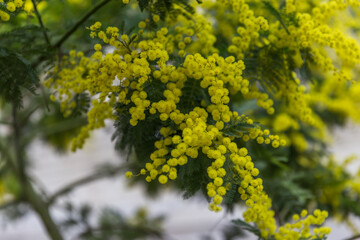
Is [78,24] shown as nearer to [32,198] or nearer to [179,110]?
[179,110]

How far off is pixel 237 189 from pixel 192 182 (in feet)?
0.26

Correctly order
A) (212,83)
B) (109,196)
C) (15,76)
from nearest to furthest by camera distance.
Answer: (212,83), (15,76), (109,196)

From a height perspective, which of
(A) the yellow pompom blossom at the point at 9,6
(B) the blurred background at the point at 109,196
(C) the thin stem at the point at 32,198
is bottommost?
(B) the blurred background at the point at 109,196

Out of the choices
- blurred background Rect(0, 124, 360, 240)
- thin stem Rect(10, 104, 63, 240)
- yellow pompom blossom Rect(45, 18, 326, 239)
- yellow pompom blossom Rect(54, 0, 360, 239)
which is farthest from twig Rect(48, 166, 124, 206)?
blurred background Rect(0, 124, 360, 240)

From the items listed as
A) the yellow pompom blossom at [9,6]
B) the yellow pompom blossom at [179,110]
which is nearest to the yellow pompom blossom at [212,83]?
the yellow pompom blossom at [179,110]

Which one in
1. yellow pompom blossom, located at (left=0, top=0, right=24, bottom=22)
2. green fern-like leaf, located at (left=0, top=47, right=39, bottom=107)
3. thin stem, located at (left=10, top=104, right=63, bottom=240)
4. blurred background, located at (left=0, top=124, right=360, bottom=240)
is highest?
yellow pompom blossom, located at (left=0, top=0, right=24, bottom=22)

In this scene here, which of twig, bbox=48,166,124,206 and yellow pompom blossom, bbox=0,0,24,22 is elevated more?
yellow pompom blossom, bbox=0,0,24,22

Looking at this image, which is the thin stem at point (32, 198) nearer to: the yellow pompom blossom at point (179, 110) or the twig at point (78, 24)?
the twig at point (78, 24)

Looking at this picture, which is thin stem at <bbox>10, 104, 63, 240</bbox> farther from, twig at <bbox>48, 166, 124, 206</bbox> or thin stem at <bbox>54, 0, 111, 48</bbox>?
thin stem at <bbox>54, 0, 111, 48</bbox>

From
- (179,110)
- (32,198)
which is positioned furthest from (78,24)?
(32,198)

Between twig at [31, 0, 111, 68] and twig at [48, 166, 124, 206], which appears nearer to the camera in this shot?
twig at [31, 0, 111, 68]

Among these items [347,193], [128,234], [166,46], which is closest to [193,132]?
[166,46]

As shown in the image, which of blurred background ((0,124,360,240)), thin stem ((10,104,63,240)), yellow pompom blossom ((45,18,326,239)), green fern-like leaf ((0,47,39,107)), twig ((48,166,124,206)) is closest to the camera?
yellow pompom blossom ((45,18,326,239))

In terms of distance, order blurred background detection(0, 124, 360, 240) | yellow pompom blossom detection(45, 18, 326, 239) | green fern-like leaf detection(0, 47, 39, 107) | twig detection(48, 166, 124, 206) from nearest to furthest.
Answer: yellow pompom blossom detection(45, 18, 326, 239) < green fern-like leaf detection(0, 47, 39, 107) < twig detection(48, 166, 124, 206) < blurred background detection(0, 124, 360, 240)
